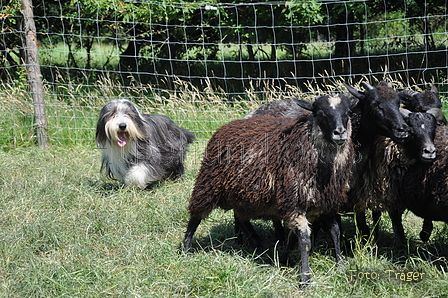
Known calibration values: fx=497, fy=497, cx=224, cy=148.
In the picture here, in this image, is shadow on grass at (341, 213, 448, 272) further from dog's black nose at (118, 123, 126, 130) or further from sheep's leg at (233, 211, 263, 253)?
dog's black nose at (118, 123, 126, 130)

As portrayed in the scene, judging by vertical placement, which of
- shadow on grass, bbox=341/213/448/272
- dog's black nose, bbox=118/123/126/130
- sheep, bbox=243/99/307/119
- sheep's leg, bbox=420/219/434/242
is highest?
sheep, bbox=243/99/307/119

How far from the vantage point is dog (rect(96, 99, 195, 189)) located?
6.30 metres

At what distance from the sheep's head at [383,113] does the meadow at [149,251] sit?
1030 millimetres

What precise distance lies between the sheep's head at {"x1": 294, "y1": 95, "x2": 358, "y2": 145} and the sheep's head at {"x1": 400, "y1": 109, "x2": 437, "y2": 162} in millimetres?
626

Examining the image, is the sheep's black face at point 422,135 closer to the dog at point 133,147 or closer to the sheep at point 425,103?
the sheep at point 425,103

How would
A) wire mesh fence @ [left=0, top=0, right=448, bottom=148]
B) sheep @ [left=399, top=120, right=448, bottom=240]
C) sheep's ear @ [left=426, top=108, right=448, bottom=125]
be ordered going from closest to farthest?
sheep @ [left=399, top=120, right=448, bottom=240] → sheep's ear @ [left=426, top=108, right=448, bottom=125] → wire mesh fence @ [left=0, top=0, right=448, bottom=148]

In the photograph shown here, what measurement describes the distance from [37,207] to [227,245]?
229 cm

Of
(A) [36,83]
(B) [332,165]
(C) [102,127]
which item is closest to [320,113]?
(B) [332,165]

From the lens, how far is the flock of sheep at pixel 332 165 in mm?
4160


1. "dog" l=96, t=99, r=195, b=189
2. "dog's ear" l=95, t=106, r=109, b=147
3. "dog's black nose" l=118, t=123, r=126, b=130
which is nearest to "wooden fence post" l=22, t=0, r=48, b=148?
"dog" l=96, t=99, r=195, b=189

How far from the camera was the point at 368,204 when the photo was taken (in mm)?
4688

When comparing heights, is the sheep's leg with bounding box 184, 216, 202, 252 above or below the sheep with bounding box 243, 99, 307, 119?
below

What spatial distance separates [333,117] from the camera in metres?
3.99

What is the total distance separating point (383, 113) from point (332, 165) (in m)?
0.66
